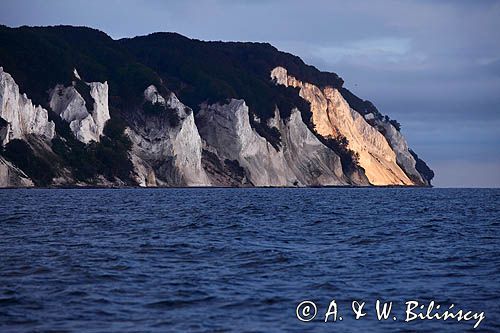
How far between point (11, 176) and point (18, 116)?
37.9 feet

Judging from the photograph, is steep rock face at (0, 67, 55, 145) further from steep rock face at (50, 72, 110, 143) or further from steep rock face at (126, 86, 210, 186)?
steep rock face at (126, 86, 210, 186)

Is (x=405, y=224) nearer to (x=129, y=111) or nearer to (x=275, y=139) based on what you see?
(x=129, y=111)

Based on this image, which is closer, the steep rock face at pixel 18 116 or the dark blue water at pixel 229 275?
the dark blue water at pixel 229 275

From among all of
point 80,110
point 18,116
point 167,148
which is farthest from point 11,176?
point 167,148

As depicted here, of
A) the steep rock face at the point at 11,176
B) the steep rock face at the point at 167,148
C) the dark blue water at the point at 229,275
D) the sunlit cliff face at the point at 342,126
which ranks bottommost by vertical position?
the dark blue water at the point at 229,275

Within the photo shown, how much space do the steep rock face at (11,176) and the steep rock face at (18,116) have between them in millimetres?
4538

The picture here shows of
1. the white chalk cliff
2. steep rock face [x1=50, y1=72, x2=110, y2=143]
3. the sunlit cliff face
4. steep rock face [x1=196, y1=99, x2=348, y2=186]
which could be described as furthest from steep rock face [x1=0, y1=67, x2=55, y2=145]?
the sunlit cliff face

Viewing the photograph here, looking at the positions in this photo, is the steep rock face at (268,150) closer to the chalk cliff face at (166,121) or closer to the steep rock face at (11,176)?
the chalk cliff face at (166,121)

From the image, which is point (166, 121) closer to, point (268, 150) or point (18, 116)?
point (268, 150)

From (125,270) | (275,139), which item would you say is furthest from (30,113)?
(125,270)

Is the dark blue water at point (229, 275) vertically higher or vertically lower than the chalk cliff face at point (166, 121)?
lower

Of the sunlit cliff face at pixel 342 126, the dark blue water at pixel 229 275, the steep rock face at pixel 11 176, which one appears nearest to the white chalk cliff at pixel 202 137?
the steep rock face at pixel 11 176

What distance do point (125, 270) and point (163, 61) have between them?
161710 mm

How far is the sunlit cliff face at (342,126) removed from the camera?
607ft
